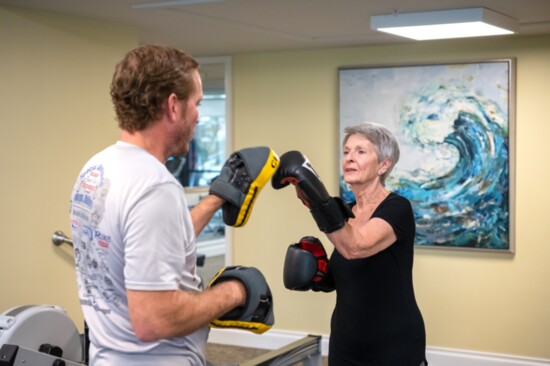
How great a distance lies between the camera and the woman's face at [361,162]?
107 inches

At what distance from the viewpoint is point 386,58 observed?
17.3ft

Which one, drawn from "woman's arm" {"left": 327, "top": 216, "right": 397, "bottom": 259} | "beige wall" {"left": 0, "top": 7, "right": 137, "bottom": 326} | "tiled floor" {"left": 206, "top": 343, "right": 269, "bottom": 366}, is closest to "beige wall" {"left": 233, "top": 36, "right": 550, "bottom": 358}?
"tiled floor" {"left": 206, "top": 343, "right": 269, "bottom": 366}

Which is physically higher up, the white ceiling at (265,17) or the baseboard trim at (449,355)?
the white ceiling at (265,17)

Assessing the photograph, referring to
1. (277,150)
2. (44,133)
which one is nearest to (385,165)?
(44,133)

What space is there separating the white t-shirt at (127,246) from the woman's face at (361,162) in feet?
3.67

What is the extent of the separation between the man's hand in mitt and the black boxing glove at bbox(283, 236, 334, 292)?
3.15 feet

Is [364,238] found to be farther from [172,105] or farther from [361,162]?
[172,105]

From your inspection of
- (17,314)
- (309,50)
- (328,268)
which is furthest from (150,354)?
(309,50)

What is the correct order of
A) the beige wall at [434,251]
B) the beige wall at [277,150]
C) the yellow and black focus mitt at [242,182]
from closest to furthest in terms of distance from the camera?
the yellow and black focus mitt at [242,182] < the beige wall at [277,150] < the beige wall at [434,251]

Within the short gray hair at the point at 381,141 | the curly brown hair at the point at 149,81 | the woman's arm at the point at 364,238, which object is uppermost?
the curly brown hair at the point at 149,81

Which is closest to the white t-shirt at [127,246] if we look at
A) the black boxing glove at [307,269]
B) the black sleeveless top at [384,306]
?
the black sleeveless top at [384,306]

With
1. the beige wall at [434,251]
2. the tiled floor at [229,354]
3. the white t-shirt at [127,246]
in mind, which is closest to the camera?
the white t-shirt at [127,246]

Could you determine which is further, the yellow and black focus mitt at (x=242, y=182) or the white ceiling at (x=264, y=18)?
the white ceiling at (x=264, y=18)

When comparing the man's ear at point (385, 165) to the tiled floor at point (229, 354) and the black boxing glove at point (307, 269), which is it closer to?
the black boxing glove at point (307, 269)
